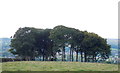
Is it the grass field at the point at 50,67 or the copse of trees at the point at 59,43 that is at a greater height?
the copse of trees at the point at 59,43

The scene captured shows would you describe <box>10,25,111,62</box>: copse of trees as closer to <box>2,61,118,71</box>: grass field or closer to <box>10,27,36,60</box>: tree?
<box>10,27,36,60</box>: tree

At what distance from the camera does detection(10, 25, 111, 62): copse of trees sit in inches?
2534

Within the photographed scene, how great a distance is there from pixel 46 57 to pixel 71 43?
12541 mm

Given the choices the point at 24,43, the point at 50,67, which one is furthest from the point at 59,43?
the point at 50,67

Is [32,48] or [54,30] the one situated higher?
[54,30]

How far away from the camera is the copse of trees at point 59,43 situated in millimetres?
64375

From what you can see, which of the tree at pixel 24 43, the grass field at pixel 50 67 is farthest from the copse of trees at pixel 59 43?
the grass field at pixel 50 67

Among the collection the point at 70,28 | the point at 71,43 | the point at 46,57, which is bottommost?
the point at 46,57

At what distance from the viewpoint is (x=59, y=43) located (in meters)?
65.0

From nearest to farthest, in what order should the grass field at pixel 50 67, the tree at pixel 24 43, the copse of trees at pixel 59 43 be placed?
the grass field at pixel 50 67
the copse of trees at pixel 59 43
the tree at pixel 24 43

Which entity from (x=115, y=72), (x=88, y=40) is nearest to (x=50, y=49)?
(x=88, y=40)

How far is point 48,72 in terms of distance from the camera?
74.3 feet

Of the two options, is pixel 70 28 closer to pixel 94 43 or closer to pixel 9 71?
pixel 94 43

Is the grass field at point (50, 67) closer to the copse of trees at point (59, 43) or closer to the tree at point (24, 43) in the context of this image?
the copse of trees at point (59, 43)
